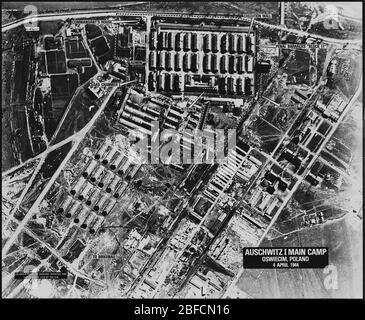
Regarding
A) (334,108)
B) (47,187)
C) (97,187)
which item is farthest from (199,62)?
(47,187)

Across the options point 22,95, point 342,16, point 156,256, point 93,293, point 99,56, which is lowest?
point 93,293

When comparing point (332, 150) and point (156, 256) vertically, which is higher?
point (332, 150)

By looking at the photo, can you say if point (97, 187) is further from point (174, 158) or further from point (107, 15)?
point (107, 15)

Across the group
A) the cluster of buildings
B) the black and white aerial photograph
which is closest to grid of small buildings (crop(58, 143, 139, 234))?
the black and white aerial photograph

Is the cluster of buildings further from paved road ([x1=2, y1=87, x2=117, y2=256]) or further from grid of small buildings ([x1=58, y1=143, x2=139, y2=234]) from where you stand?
paved road ([x1=2, y1=87, x2=117, y2=256])

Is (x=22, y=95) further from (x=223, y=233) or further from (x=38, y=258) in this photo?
(x=223, y=233)

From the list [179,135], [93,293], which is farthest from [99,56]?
[93,293]

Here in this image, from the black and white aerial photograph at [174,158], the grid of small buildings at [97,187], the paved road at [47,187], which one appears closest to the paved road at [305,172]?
the black and white aerial photograph at [174,158]
